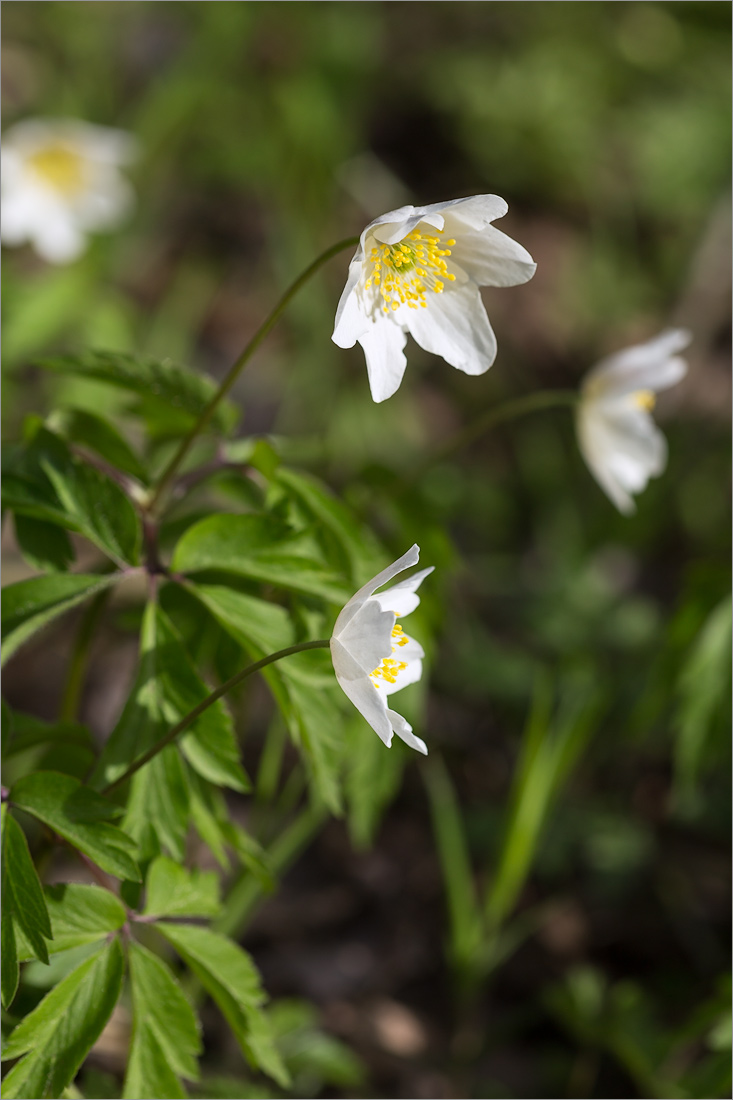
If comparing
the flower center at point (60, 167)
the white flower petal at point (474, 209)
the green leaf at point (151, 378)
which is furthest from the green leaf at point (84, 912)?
the flower center at point (60, 167)

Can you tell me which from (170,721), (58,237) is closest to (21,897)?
(170,721)

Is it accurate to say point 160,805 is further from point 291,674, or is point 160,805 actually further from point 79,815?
point 291,674

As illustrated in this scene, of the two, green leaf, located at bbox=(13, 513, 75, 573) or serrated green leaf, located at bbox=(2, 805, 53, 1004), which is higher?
green leaf, located at bbox=(13, 513, 75, 573)

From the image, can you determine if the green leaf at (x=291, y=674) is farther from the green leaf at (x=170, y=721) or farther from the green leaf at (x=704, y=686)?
the green leaf at (x=704, y=686)

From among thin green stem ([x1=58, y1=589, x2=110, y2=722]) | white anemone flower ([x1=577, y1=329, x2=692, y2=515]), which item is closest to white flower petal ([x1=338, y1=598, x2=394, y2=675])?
thin green stem ([x1=58, y1=589, x2=110, y2=722])

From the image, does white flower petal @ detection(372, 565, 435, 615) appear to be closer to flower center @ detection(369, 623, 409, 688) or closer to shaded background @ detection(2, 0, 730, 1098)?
flower center @ detection(369, 623, 409, 688)

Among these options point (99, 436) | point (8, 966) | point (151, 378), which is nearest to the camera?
point (8, 966)
